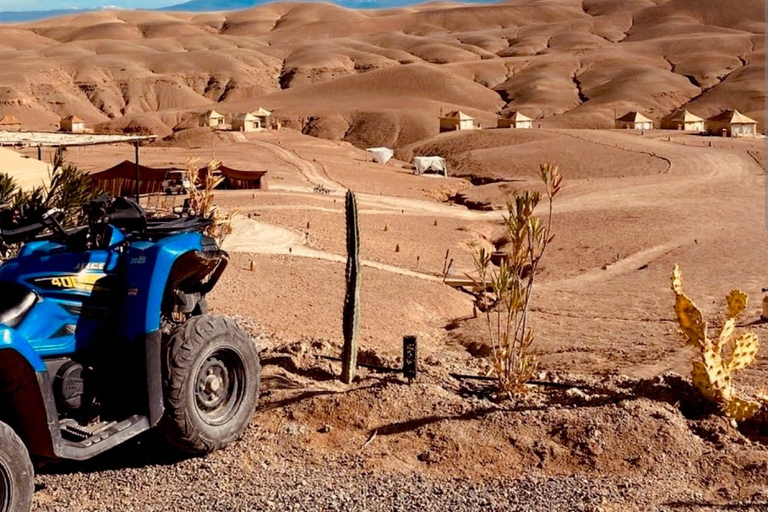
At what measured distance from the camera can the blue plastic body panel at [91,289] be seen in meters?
5.68

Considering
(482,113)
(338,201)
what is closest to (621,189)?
(338,201)

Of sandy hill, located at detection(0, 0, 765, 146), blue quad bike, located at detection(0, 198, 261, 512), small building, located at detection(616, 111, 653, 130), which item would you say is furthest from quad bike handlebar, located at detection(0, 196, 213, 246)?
small building, located at detection(616, 111, 653, 130)

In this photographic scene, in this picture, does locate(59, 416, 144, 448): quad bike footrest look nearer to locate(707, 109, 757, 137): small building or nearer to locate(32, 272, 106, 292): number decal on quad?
locate(32, 272, 106, 292): number decal on quad

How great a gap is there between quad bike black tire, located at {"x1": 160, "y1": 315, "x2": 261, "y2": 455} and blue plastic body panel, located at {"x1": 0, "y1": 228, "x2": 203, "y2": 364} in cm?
33

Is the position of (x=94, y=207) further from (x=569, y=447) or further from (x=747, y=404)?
(x=747, y=404)

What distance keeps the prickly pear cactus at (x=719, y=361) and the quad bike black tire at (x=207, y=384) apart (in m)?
3.79

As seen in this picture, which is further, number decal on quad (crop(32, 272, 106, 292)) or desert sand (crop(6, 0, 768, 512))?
desert sand (crop(6, 0, 768, 512))

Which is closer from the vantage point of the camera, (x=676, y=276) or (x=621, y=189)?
(x=676, y=276)

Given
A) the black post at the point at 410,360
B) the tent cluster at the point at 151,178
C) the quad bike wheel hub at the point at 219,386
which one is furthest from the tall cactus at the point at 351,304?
the tent cluster at the point at 151,178

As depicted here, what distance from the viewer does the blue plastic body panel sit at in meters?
5.68

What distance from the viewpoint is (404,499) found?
5965 mm

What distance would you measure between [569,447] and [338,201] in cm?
2738

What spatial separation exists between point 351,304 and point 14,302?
3.59 metres

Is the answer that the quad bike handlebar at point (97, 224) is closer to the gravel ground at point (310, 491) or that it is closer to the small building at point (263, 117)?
the gravel ground at point (310, 491)
